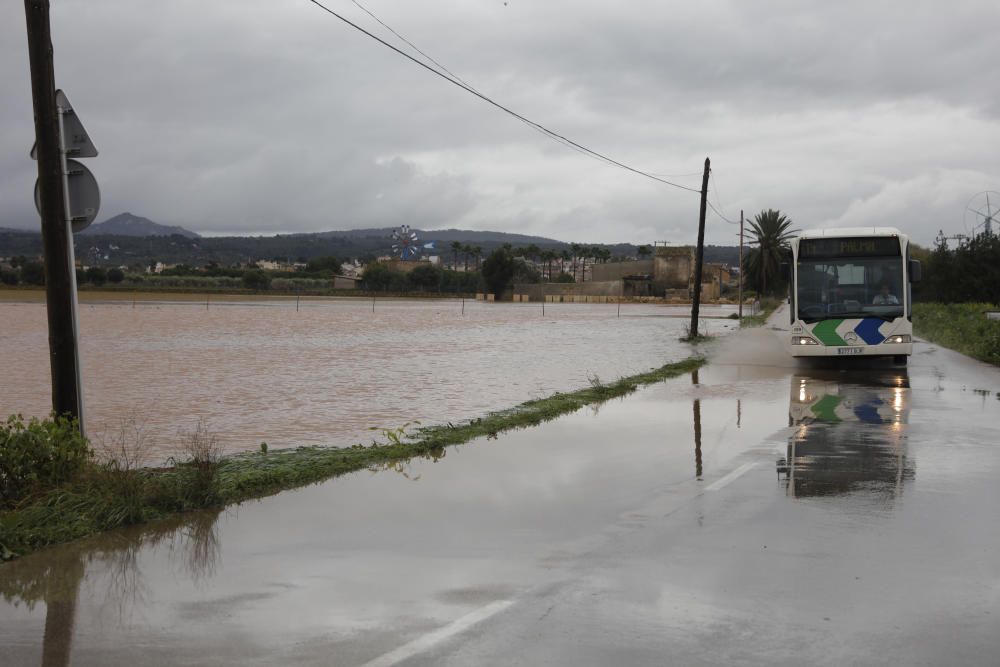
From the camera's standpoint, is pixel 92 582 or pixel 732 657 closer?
pixel 732 657

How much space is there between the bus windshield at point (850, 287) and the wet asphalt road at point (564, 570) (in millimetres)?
11212

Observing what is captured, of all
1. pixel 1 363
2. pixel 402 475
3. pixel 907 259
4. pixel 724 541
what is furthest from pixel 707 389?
pixel 1 363

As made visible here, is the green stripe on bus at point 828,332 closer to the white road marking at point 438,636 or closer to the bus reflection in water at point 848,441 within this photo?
the bus reflection in water at point 848,441

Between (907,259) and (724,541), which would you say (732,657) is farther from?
(907,259)

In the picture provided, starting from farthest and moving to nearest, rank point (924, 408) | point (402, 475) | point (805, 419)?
point (924, 408), point (805, 419), point (402, 475)

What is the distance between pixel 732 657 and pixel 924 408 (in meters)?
13.0

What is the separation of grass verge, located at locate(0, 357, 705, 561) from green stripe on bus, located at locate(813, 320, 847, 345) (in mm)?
12009

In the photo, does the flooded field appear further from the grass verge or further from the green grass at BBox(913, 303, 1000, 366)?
the green grass at BBox(913, 303, 1000, 366)

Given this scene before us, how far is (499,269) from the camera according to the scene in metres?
163

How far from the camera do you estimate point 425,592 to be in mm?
6422

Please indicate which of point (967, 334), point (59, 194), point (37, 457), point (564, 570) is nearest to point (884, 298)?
point (967, 334)

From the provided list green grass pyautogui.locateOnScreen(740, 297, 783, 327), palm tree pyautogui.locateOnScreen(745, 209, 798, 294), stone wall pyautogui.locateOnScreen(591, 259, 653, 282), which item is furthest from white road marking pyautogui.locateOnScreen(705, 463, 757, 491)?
stone wall pyautogui.locateOnScreen(591, 259, 653, 282)

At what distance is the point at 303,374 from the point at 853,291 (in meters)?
14.6

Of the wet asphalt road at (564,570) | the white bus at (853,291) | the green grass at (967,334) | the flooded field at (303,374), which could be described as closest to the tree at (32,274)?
the flooded field at (303,374)
